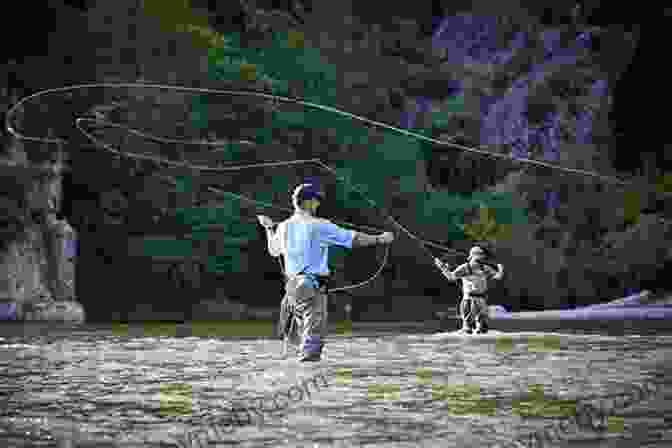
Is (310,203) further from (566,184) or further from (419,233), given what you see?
(566,184)

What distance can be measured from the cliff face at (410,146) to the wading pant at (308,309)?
60.9 ft

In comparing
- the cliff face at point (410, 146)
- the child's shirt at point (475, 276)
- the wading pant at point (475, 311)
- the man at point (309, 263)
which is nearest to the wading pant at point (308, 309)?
the man at point (309, 263)

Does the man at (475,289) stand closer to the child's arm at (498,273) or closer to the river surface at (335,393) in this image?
the child's arm at (498,273)

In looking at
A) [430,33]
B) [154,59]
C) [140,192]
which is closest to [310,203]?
[140,192]

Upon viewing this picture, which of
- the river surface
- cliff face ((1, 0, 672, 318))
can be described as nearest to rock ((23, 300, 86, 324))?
cliff face ((1, 0, 672, 318))

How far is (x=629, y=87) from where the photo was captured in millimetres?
39625

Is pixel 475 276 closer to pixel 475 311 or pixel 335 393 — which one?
pixel 475 311

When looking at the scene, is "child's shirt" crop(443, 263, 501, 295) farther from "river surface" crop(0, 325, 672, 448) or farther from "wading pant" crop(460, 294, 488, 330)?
"river surface" crop(0, 325, 672, 448)

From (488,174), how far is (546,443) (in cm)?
3606

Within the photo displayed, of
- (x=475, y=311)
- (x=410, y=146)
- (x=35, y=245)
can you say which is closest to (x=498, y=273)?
(x=475, y=311)

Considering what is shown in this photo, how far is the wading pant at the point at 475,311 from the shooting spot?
17312 mm

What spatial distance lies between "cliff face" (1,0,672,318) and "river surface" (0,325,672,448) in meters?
18.2

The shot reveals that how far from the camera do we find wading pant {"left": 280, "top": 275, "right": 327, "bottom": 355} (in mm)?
11219

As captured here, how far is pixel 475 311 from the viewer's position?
56.9ft
